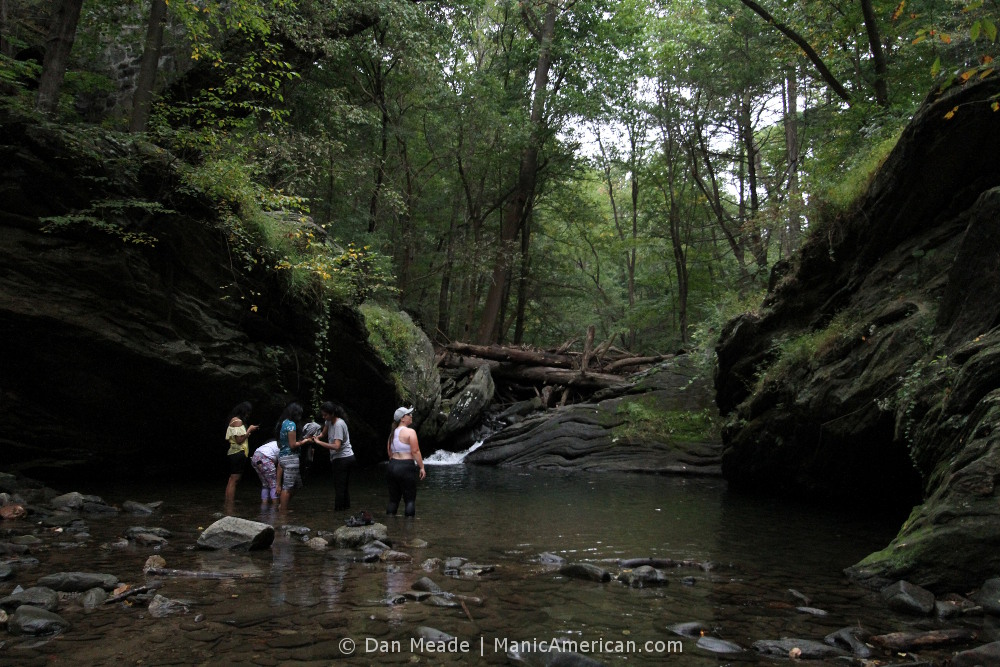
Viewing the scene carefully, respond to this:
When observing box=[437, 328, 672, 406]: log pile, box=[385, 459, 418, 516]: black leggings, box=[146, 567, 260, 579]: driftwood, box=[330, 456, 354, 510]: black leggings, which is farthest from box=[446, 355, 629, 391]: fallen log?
box=[146, 567, 260, 579]: driftwood

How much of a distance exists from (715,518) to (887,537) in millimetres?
2482

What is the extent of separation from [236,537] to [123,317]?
6.00m

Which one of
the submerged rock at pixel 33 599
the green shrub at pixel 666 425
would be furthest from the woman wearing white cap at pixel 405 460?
the green shrub at pixel 666 425

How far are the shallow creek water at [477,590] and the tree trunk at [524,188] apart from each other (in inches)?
632

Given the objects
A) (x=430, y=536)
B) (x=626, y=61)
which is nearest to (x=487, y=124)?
(x=626, y=61)

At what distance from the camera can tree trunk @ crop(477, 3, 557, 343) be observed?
26.3 m

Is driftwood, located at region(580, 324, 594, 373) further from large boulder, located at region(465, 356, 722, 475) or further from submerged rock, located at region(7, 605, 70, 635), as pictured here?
submerged rock, located at region(7, 605, 70, 635)

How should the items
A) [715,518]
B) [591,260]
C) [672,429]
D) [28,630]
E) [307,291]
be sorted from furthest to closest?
[591,260] → [672,429] → [307,291] → [715,518] → [28,630]

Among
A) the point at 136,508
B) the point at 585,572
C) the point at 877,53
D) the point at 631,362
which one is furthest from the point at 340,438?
the point at 631,362

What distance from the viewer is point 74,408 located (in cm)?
1116

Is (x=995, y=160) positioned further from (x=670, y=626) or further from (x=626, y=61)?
(x=626, y=61)

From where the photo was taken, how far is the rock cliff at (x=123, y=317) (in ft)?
32.8

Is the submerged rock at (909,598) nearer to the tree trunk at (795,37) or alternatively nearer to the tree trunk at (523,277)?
the tree trunk at (795,37)

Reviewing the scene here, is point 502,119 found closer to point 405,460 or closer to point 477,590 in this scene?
point 405,460
